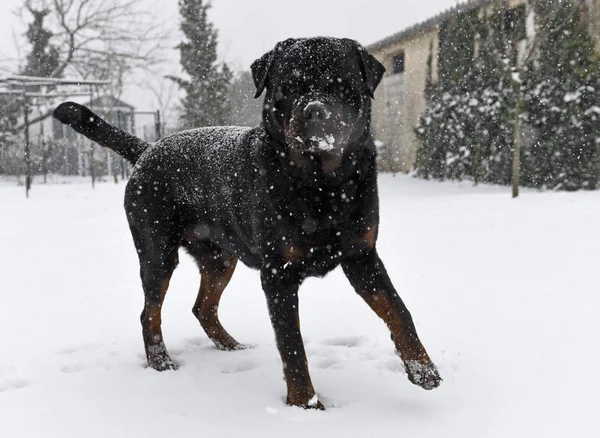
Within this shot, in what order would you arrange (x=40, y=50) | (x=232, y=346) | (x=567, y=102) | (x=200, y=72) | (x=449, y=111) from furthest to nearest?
(x=200, y=72), (x=40, y=50), (x=449, y=111), (x=567, y=102), (x=232, y=346)

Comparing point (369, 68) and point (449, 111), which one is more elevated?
point (449, 111)

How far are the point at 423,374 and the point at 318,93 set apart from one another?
3.93 feet

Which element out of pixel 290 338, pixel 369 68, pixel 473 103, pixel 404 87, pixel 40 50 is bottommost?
pixel 290 338

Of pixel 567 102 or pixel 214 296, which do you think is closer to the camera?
pixel 214 296

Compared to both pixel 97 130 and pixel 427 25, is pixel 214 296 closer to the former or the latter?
pixel 97 130

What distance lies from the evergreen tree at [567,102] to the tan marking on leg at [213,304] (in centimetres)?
973

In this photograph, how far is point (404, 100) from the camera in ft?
64.4

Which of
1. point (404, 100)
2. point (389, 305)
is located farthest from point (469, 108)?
point (389, 305)

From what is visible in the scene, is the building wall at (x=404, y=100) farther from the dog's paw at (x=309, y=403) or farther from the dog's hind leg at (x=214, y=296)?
the dog's paw at (x=309, y=403)

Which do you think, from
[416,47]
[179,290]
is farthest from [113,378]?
[416,47]

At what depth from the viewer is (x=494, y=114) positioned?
517 inches

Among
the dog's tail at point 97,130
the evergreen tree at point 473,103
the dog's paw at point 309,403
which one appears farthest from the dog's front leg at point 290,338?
the evergreen tree at point 473,103

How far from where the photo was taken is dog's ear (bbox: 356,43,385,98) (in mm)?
2371

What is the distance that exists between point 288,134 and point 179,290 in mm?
2691
